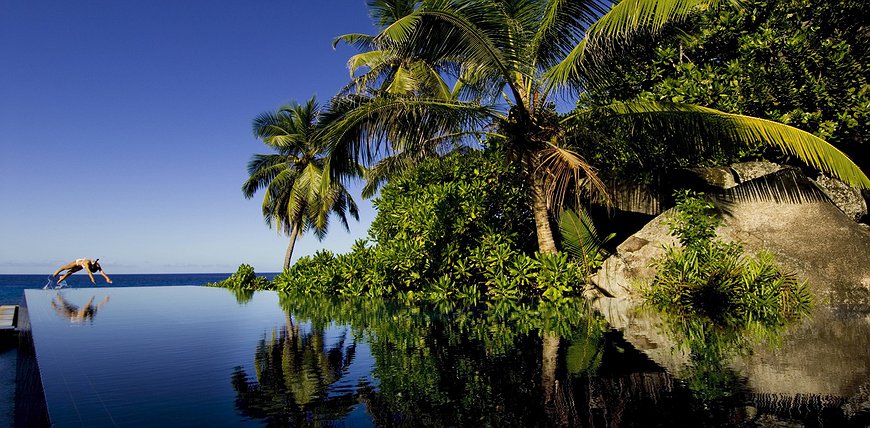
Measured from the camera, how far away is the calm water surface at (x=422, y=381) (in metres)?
1.93

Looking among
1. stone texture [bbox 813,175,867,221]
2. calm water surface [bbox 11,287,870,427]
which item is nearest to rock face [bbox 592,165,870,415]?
calm water surface [bbox 11,287,870,427]

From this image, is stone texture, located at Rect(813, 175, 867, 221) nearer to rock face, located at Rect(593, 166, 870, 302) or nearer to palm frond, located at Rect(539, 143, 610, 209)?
rock face, located at Rect(593, 166, 870, 302)

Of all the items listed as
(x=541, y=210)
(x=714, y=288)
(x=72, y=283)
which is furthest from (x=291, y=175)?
(x=72, y=283)

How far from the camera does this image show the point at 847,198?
33.0 ft

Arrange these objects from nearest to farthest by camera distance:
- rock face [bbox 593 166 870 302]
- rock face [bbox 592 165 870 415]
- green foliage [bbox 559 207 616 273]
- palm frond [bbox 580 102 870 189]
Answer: rock face [bbox 592 165 870 415]
palm frond [bbox 580 102 870 189]
rock face [bbox 593 166 870 302]
green foliage [bbox 559 207 616 273]

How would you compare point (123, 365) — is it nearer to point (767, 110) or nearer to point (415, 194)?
point (415, 194)

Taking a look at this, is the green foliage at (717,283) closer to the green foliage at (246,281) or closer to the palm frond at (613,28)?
the palm frond at (613,28)

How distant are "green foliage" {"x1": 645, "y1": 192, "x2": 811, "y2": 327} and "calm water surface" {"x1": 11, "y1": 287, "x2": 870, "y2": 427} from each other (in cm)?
285

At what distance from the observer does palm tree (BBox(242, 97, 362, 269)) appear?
20.9 metres

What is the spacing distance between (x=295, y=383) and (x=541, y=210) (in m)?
7.45

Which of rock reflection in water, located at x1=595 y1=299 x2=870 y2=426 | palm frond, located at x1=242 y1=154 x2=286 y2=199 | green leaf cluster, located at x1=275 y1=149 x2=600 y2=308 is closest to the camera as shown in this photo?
rock reflection in water, located at x1=595 y1=299 x2=870 y2=426

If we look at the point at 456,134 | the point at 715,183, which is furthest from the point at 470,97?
the point at 715,183

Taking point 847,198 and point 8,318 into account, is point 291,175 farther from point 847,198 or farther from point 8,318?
point 847,198

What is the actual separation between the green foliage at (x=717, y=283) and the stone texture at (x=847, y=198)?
11.8ft
